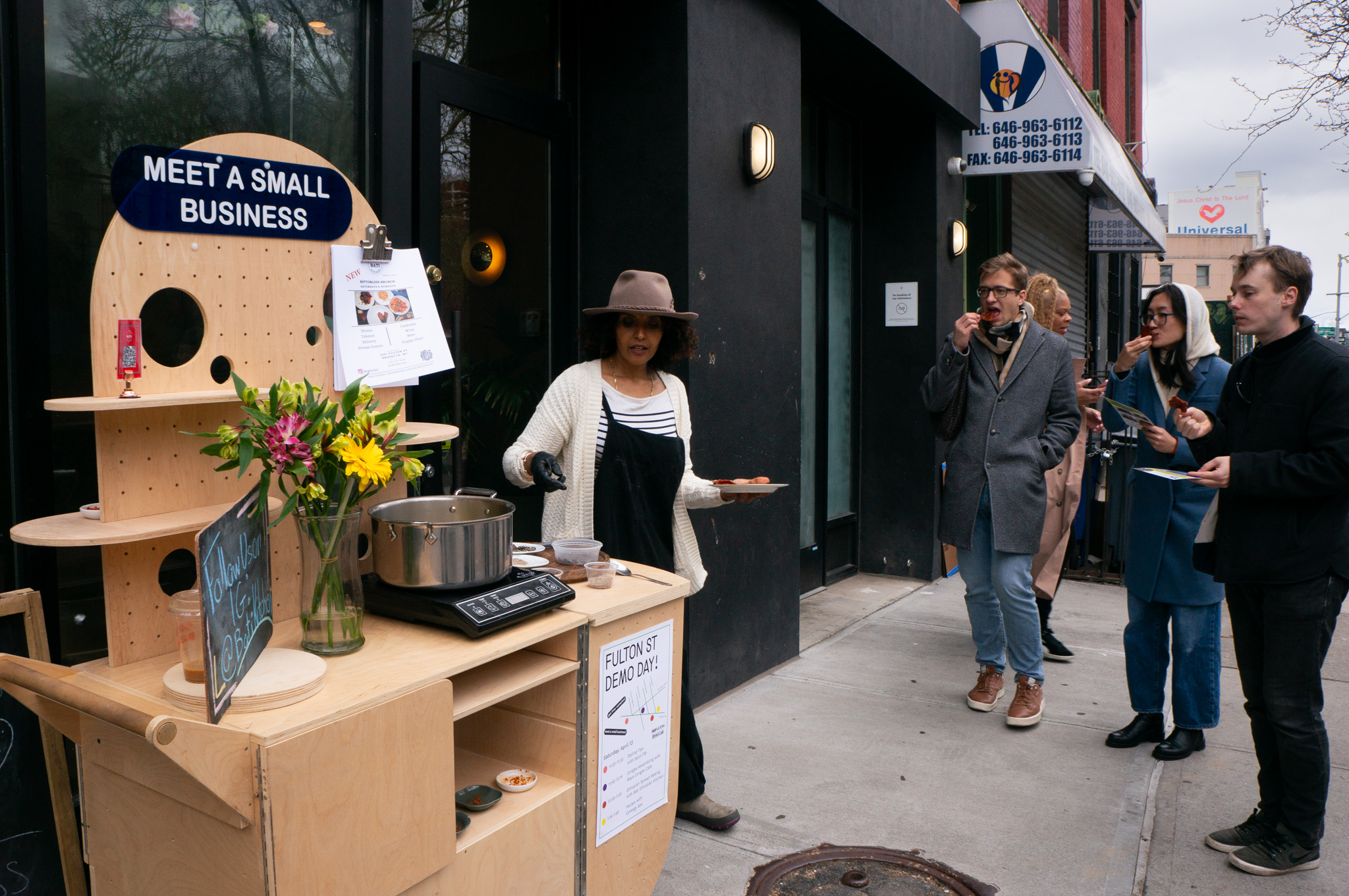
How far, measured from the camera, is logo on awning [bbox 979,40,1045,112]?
757cm

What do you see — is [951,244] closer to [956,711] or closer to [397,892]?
[956,711]

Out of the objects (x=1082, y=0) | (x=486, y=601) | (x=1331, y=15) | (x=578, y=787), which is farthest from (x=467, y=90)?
(x=1082, y=0)

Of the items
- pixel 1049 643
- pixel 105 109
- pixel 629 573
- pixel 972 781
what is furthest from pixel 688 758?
pixel 1049 643

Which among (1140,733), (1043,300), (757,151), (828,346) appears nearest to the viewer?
(1140,733)

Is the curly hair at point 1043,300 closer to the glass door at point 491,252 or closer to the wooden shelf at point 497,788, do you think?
the glass door at point 491,252

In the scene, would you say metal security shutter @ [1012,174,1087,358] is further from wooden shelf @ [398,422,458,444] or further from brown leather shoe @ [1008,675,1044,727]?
wooden shelf @ [398,422,458,444]

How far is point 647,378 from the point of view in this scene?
3.57m

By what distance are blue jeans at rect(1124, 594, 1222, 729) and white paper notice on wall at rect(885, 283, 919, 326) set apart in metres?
3.63

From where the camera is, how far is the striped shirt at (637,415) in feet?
11.1

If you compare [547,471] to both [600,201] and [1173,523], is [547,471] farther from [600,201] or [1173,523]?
[1173,523]

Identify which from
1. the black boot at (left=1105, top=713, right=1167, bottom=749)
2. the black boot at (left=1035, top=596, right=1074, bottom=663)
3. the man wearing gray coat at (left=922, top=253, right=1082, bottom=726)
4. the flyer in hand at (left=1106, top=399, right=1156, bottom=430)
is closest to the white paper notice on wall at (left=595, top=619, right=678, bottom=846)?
the man wearing gray coat at (left=922, top=253, right=1082, bottom=726)

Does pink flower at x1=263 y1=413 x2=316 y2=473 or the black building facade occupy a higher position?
the black building facade

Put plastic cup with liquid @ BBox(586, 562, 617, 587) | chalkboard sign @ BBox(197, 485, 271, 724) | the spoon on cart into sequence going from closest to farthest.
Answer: chalkboard sign @ BBox(197, 485, 271, 724) → plastic cup with liquid @ BBox(586, 562, 617, 587) → the spoon on cart

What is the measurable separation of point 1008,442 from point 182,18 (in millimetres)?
3598
